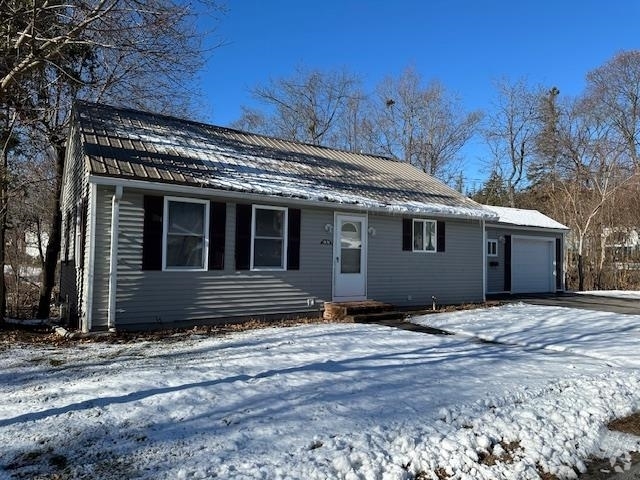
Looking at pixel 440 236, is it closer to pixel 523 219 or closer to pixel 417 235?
pixel 417 235

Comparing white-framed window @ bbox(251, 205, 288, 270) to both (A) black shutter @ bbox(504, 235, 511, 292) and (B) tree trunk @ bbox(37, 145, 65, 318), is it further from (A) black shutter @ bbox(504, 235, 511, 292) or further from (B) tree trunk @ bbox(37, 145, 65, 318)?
(A) black shutter @ bbox(504, 235, 511, 292)

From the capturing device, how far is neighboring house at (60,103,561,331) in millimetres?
8500

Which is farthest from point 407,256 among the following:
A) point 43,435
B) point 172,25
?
point 43,435

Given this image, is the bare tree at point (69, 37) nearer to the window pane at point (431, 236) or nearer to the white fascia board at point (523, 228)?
the window pane at point (431, 236)

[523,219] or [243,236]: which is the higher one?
[523,219]

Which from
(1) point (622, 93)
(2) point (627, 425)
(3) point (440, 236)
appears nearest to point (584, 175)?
(1) point (622, 93)

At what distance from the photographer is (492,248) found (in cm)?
1761

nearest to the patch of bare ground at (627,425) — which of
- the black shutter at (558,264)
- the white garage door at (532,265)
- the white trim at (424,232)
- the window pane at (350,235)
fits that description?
the window pane at (350,235)

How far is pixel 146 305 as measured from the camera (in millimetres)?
8688

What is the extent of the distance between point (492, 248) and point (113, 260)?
44.4ft

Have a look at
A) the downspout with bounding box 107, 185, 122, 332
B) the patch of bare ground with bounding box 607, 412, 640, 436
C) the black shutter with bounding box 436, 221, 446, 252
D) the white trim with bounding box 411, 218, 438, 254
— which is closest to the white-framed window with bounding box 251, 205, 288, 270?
the downspout with bounding box 107, 185, 122, 332

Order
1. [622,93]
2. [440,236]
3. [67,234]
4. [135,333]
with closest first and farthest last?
[135,333] < [67,234] < [440,236] < [622,93]

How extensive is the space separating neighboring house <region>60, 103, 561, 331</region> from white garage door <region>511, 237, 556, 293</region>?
498cm

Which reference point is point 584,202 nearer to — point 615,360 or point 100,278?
point 615,360
